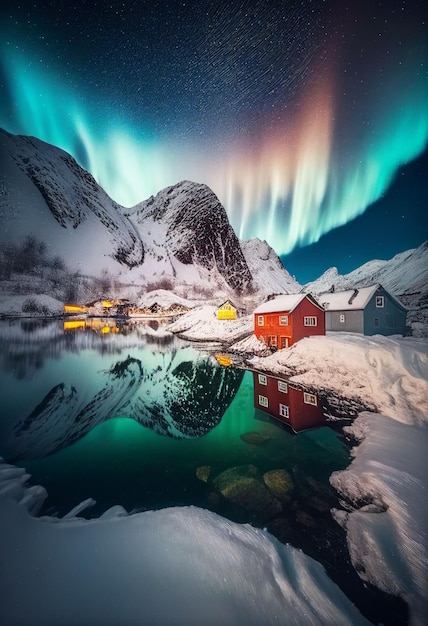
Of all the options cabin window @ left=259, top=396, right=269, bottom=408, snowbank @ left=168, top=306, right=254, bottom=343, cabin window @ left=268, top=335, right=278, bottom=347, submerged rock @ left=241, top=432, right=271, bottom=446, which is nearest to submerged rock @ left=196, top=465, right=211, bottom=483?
submerged rock @ left=241, top=432, right=271, bottom=446

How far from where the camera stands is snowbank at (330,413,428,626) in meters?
5.04

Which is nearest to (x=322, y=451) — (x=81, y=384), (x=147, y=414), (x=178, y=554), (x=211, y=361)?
(x=178, y=554)

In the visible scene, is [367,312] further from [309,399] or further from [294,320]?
[309,399]

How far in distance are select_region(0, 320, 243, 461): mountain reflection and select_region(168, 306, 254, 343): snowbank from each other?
13.0 metres

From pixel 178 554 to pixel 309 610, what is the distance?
2644 millimetres

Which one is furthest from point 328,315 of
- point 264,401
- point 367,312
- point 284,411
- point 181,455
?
point 181,455

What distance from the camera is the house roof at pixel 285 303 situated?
26.8 metres

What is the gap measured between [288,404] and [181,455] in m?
8.07

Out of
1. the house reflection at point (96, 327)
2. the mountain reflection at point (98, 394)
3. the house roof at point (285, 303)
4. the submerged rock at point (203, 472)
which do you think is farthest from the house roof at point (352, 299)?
the house reflection at point (96, 327)

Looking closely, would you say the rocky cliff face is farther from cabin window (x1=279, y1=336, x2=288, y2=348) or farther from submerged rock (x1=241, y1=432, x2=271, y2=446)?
submerged rock (x1=241, y1=432, x2=271, y2=446)

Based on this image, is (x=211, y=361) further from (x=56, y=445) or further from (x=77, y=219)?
(x=77, y=219)

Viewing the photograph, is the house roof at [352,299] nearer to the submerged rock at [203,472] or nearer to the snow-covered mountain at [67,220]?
the submerged rock at [203,472]

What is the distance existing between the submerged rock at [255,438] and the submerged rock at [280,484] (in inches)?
94.3

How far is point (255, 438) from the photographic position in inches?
465
